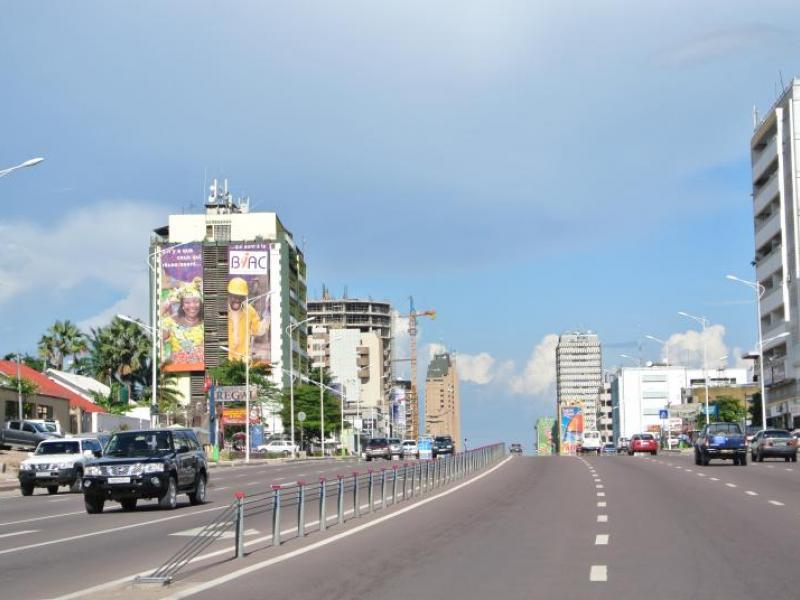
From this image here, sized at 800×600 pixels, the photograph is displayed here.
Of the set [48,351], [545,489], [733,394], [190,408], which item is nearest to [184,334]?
[190,408]

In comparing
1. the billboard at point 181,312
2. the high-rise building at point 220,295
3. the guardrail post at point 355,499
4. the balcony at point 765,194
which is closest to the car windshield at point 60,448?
the guardrail post at point 355,499

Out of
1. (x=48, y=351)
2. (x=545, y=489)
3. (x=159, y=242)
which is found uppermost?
(x=159, y=242)

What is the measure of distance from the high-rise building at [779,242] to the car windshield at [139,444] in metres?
83.5

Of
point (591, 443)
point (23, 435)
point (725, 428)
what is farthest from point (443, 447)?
point (725, 428)

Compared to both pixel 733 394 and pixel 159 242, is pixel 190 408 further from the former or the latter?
pixel 733 394

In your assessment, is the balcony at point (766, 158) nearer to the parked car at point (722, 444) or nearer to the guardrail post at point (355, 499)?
the parked car at point (722, 444)

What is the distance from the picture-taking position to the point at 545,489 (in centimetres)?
3475

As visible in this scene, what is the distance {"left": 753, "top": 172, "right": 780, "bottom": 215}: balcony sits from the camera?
11238 centimetres

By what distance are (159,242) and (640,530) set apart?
13229cm

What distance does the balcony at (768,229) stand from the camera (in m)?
113

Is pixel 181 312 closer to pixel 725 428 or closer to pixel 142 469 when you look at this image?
pixel 725 428

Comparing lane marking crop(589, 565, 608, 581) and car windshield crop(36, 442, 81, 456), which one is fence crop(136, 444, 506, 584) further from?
car windshield crop(36, 442, 81, 456)

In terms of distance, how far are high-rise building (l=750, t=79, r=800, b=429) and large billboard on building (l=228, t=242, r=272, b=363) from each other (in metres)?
53.9

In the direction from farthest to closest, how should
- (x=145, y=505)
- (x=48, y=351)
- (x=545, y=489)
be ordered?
(x=48, y=351) < (x=545, y=489) < (x=145, y=505)
